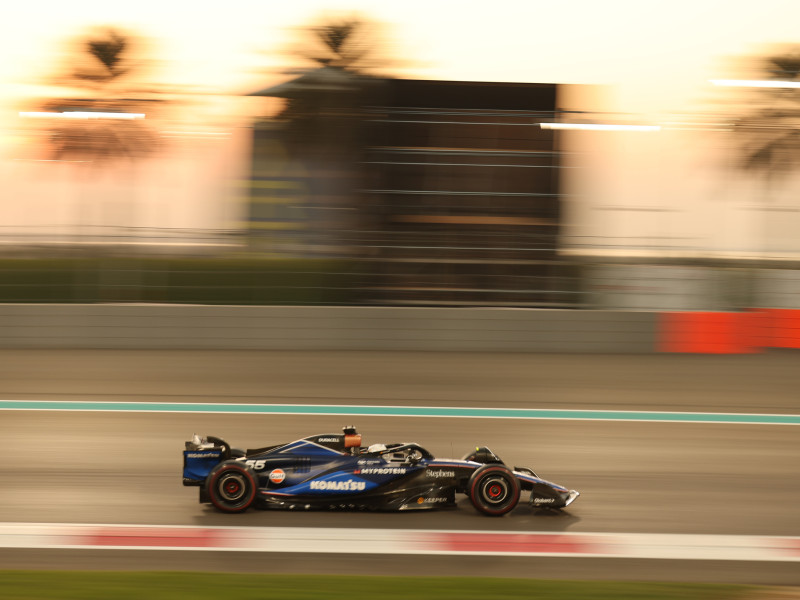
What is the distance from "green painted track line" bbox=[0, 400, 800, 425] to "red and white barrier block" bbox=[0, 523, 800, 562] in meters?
3.70

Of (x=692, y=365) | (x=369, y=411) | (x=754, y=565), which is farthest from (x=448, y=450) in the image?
(x=692, y=365)

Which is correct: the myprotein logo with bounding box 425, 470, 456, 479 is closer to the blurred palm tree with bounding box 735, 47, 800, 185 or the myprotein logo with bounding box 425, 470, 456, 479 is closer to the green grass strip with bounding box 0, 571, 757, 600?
the green grass strip with bounding box 0, 571, 757, 600

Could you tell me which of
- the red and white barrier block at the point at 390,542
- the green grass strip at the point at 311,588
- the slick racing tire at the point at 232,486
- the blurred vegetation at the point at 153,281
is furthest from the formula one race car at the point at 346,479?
the blurred vegetation at the point at 153,281

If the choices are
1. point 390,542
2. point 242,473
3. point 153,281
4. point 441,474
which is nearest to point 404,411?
point 441,474

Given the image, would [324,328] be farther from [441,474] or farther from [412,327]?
[441,474]

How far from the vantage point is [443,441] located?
727 centimetres

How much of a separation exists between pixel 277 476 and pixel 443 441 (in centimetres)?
263

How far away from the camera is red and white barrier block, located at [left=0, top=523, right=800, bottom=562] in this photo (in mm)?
4398

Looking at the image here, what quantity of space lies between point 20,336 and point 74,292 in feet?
3.03

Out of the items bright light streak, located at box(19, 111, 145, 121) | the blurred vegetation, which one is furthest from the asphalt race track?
bright light streak, located at box(19, 111, 145, 121)

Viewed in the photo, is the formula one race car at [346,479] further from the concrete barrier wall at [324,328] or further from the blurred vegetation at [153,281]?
the blurred vegetation at [153,281]

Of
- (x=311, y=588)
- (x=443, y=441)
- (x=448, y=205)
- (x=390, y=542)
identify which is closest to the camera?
(x=311, y=588)

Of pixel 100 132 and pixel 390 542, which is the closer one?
pixel 390 542

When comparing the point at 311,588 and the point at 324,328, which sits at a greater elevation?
the point at 324,328
